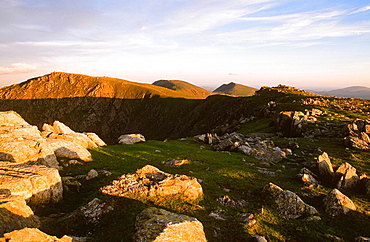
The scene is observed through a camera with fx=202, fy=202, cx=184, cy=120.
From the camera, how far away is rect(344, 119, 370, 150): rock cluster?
111 ft

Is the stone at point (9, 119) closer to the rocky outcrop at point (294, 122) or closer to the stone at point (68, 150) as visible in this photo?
the stone at point (68, 150)

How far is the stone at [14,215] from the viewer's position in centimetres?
978

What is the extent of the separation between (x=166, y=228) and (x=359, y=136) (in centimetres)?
4182

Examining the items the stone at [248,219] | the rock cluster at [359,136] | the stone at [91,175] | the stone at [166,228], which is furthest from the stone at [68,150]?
the rock cluster at [359,136]

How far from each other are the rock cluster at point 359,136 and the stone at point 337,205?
22.5 m

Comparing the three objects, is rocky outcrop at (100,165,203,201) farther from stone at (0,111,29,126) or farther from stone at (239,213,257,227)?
stone at (0,111,29,126)

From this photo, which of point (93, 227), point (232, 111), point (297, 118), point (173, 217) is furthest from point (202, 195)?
point (232, 111)

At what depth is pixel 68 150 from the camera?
26562 millimetres

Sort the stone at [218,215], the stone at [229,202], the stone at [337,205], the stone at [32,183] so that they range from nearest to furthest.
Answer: the stone at [32,183], the stone at [218,215], the stone at [337,205], the stone at [229,202]

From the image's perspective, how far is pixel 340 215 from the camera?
1600 centimetres

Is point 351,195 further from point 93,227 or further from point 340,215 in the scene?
point 93,227

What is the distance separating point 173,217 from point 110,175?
42.5ft

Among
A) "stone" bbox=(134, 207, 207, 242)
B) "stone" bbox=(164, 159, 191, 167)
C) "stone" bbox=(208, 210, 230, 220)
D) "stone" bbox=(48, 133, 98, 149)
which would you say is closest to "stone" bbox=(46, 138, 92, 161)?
"stone" bbox=(48, 133, 98, 149)

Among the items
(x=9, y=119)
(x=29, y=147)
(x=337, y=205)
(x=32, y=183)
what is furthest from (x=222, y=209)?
(x=9, y=119)
